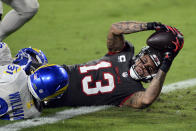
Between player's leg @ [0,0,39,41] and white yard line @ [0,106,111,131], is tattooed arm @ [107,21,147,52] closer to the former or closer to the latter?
white yard line @ [0,106,111,131]

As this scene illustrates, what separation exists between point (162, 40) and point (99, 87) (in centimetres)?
69

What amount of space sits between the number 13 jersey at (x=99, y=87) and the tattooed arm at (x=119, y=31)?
255 millimetres

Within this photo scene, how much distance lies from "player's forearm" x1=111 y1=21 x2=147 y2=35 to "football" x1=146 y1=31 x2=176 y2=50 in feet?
0.44

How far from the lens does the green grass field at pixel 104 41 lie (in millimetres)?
2969

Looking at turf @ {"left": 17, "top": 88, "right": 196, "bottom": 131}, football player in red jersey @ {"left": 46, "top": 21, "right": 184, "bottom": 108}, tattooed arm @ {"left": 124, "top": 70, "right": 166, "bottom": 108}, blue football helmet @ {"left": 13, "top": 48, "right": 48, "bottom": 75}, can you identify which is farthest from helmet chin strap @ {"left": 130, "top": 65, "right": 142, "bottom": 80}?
blue football helmet @ {"left": 13, "top": 48, "right": 48, "bottom": 75}

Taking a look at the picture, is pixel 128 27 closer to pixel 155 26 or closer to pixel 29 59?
pixel 155 26

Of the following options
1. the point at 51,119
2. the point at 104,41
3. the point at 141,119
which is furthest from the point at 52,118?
the point at 104,41

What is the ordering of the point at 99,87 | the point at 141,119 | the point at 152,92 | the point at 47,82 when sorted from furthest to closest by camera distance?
the point at 99,87, the point at 152,92, the point at 141,119, the point at 47,82

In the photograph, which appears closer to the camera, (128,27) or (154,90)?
(154,90)

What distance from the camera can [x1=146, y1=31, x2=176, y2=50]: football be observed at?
326 cm

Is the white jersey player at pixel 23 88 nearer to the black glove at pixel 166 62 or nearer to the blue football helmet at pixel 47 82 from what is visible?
the blue football helmet at pixel 47 82

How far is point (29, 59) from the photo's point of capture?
340 cm

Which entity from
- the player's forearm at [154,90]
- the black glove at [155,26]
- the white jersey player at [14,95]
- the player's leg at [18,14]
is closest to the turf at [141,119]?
the player's forearm at [154,90]

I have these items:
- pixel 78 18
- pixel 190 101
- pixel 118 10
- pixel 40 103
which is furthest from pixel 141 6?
pixel 40 103
